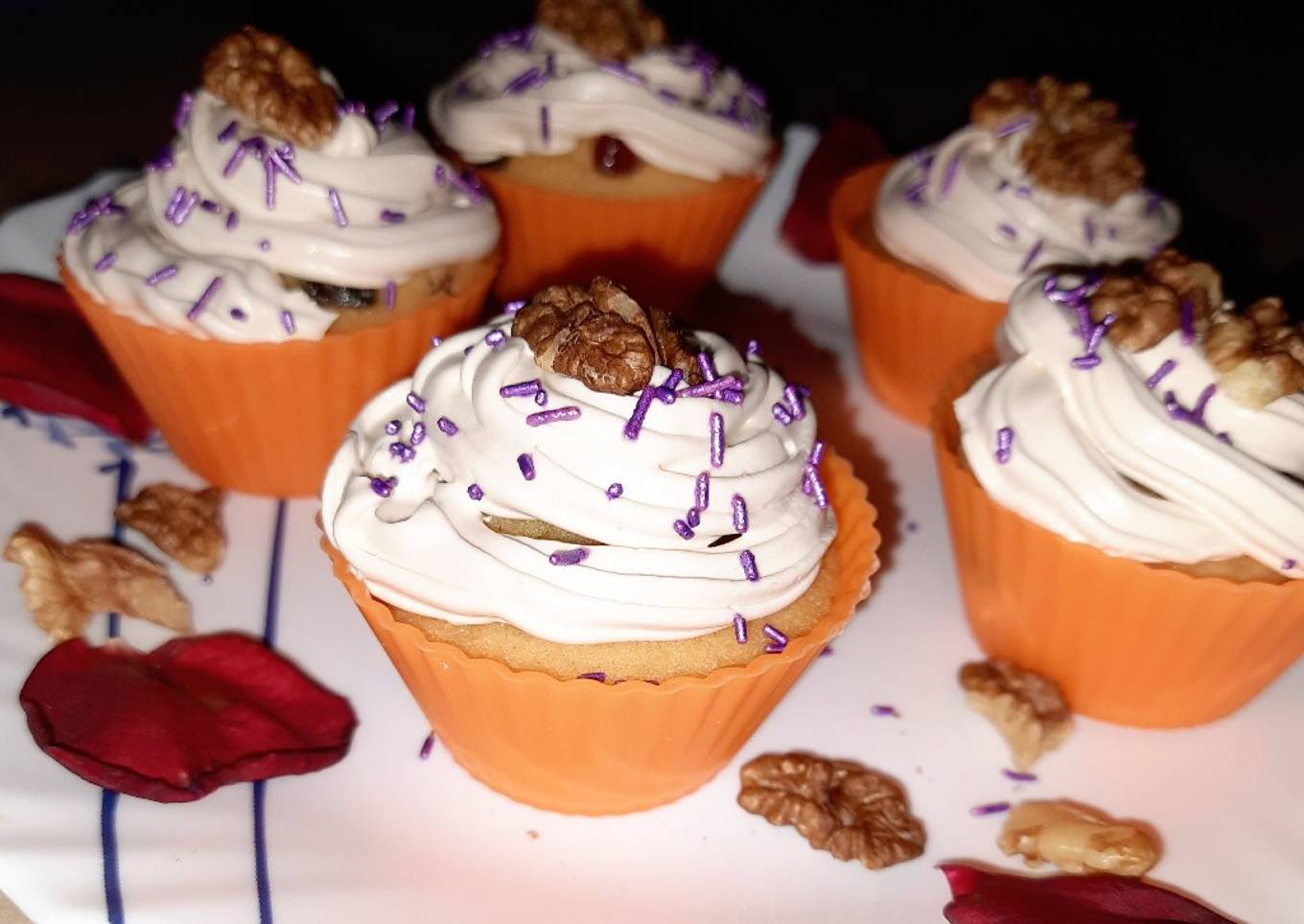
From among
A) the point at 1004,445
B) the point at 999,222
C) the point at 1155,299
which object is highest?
the point at 1155,299

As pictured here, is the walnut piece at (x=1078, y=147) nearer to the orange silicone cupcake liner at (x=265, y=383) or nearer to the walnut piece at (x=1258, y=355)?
the walnut piece at (x=1258, y=355)

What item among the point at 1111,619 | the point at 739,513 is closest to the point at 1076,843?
the point at 1111,619

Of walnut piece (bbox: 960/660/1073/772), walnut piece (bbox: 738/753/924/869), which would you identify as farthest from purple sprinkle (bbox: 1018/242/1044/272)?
walnut piece (bbox: 738/753/924/869)

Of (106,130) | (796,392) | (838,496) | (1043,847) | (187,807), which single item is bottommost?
(106,130)

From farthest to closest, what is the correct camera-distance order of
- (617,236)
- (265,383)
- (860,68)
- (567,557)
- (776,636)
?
(860,68)
(617,236)
(265,383)
(776,636)
(567,557)

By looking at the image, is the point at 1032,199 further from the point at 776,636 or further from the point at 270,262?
the point at 270,262

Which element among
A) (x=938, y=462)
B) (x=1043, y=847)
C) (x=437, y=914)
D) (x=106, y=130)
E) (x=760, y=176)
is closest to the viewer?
(x=437, y=914)

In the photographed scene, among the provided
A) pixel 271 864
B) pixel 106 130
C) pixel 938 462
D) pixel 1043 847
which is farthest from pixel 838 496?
pixel 106 130

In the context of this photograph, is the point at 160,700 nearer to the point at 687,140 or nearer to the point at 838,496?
the point at 838,496
